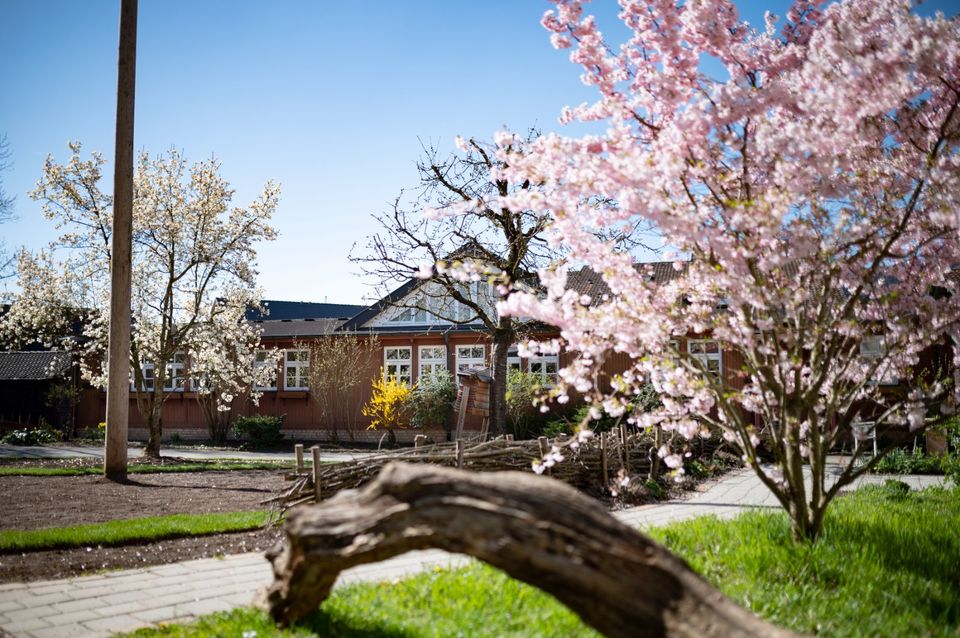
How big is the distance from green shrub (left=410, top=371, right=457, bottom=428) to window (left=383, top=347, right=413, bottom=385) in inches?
117

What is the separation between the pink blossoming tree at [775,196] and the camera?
4.19m

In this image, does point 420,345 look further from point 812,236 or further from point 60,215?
point 812,236

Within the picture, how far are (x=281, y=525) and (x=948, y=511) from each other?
6.81m

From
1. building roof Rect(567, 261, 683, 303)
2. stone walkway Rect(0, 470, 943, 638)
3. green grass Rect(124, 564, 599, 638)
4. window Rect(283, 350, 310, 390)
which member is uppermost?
building roof Rect(567, 261, 683, 303)

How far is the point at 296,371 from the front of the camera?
28.3 m

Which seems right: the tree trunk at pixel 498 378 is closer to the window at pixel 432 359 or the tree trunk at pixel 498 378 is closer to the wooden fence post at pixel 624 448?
the wooden fence post at pixel 624 448

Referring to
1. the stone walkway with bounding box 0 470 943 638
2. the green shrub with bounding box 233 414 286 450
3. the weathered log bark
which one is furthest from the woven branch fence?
the green shrub with bounding box 233 414 286 450

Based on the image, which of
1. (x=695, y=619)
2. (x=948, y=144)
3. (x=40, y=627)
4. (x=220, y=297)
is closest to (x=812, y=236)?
(x=948, y=144)

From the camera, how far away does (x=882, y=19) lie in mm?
4410

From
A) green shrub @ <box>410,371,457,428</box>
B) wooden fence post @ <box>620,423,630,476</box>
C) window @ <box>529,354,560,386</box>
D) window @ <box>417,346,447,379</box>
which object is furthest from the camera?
window @ <box>417,346,447,379</box>

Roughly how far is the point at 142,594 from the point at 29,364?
3185 cm

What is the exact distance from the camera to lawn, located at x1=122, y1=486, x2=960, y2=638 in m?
3.57

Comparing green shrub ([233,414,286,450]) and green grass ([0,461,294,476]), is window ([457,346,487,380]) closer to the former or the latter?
green shrub ([233,414,286,450])

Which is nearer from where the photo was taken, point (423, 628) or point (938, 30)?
point (423, 628)
